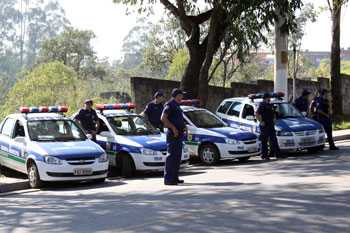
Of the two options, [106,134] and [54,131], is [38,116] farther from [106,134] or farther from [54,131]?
[106,134]

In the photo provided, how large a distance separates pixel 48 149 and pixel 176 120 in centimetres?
260

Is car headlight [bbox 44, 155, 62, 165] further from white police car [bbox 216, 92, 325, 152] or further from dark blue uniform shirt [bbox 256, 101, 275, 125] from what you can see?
white police car [bbox 216, 92, 325, 152]

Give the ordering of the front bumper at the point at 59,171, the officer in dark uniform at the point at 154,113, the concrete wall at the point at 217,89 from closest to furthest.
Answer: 1. the front bumper at the point at 59,171
2. the officer in dark uniform at the point at 154,113
3. the concrete wall at the point at 217,89

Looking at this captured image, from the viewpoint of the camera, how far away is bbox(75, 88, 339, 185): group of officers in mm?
10508

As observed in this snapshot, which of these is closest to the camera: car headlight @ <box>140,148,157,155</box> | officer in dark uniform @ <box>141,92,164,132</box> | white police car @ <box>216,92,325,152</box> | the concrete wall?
car headlight @ <box>140,148,157,155</box>

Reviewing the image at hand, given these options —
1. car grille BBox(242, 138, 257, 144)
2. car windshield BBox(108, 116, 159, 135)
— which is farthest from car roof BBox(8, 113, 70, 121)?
car grille BBox(242, 138, 257, 144)

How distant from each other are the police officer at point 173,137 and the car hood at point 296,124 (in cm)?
551

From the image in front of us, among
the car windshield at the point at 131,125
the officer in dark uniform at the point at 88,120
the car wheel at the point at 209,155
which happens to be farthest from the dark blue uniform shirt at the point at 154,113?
the officer in dark uniform at the point at 88,120

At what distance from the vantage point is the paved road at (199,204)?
666 centimetres

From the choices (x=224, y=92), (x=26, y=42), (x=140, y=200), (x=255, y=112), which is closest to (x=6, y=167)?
(x=140, y=200)

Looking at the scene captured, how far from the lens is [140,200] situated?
8.73 meters

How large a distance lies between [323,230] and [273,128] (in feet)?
28.1

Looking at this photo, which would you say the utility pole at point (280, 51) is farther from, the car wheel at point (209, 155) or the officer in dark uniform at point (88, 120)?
the officer in dark uniform at point (88, 120)

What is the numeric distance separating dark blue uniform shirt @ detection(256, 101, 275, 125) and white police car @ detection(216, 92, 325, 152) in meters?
0.74
